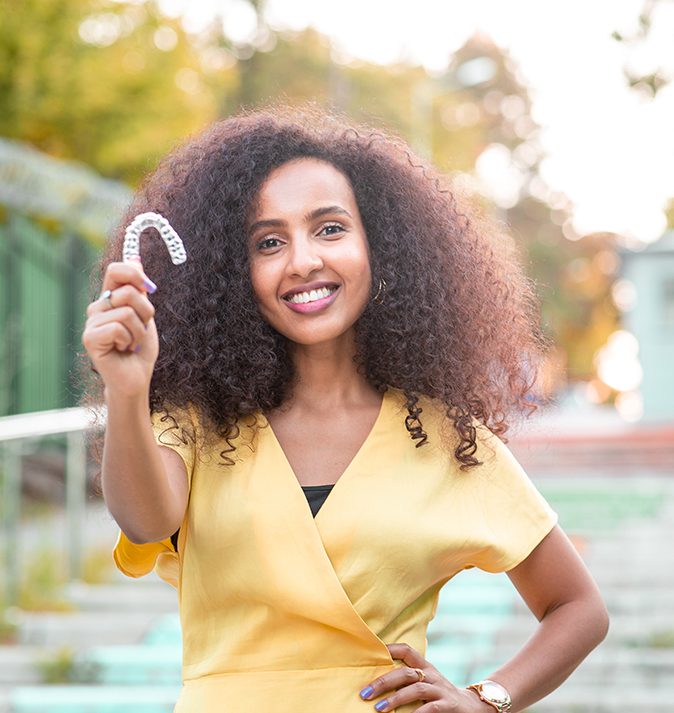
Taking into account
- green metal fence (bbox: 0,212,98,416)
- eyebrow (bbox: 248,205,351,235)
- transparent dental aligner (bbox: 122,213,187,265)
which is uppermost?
green metal fence (bbox: 0,212,98,416)

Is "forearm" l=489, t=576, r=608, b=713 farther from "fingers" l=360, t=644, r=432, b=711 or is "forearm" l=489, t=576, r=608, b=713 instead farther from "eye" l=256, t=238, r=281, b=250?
"eye" l=256, t=238, r=281, b=250

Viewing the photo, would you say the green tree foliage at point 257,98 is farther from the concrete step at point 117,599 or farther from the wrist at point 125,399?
the concrete step at point 117,599

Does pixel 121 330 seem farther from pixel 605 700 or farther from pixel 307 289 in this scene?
pixel 605 700

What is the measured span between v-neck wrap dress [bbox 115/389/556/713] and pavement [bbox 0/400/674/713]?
1649 millimetres

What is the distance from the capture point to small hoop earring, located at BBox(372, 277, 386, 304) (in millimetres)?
2076

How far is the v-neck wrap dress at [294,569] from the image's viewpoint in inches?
68.7

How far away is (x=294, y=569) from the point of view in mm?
1733

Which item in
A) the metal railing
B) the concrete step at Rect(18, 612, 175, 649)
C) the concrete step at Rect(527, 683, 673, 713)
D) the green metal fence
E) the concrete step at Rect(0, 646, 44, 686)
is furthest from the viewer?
the green metal fence

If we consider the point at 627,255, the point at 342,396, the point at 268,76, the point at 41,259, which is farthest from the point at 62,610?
the point at 268,76

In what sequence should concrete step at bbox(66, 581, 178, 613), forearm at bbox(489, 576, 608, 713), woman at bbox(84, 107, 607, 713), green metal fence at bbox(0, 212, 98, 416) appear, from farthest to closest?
green metal fence at bbox(0, 212, 98, 416) < concrete step at bbox(66, 581, 178, 613) < forearm at bbox(489, 576, 608, 713) < woman at bbox(84, 107, 607, 713)

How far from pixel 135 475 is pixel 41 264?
707 centimetres

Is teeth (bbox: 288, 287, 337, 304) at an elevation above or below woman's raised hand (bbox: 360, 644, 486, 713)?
above

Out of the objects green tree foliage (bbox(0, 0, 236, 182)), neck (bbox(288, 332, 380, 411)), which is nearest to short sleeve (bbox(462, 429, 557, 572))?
neck (bbox(288, 332, 380, 411))

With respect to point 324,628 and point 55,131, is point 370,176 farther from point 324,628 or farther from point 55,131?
point 55,131
